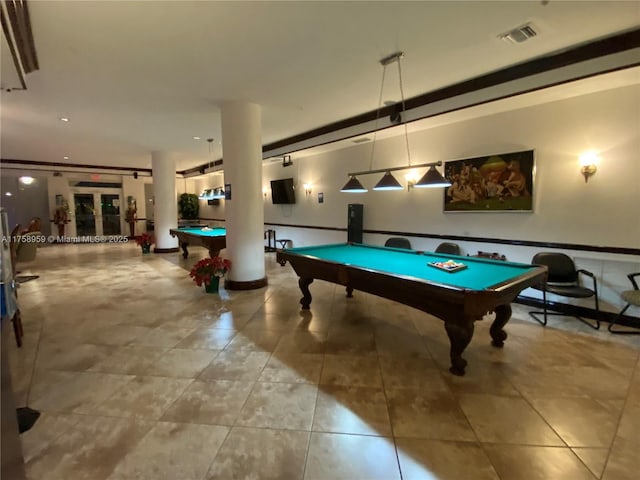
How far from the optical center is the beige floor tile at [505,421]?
1888 millimetres

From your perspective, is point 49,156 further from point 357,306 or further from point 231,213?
point 357,306

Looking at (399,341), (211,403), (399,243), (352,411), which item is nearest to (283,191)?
(399,243)

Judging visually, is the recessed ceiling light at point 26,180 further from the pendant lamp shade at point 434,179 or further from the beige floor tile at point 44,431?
the pendant lamp shade at point 434,179

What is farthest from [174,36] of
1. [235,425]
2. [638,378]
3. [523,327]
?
[638,378]

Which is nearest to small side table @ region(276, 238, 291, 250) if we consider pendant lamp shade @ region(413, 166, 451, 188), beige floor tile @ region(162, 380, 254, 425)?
pendant lamp shade @ region(413, 166, 451, 188)

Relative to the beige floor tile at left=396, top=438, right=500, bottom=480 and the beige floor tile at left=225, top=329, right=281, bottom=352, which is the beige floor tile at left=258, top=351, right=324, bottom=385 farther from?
the beige floor tile at left=396, top=438, right=500, bottom=480

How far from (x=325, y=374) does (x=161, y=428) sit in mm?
1241

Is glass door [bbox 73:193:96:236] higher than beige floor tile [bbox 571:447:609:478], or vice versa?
glass door [bbox 73:193:96:236]

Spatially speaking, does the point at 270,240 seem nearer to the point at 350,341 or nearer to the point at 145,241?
the point at 145,241

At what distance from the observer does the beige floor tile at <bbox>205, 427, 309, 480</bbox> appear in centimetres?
164

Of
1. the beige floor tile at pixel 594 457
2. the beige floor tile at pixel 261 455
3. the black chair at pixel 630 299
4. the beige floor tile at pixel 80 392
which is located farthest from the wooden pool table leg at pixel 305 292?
the black chair at pixel 630 299

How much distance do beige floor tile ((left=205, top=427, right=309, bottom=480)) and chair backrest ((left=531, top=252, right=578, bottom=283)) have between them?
382 centimetres

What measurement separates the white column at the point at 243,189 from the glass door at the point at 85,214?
10.4 metres

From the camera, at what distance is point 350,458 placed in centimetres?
174
